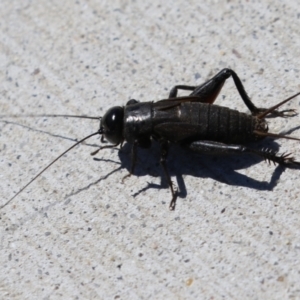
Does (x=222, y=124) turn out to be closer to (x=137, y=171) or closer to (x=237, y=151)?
(x=237, y=151)

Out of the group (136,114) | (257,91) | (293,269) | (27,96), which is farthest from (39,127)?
(293,269)

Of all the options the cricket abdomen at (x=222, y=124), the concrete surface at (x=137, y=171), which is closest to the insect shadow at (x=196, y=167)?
the concrete surface at (x=137, y=171)

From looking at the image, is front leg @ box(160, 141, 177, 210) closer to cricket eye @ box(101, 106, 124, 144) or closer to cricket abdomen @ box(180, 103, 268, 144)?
cricket abdomen @ box(180, 103, 268, 144)

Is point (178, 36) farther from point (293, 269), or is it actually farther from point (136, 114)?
point (293, 269)

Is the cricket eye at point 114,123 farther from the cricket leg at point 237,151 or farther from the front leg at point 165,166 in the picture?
the cricket leg at point 237,151

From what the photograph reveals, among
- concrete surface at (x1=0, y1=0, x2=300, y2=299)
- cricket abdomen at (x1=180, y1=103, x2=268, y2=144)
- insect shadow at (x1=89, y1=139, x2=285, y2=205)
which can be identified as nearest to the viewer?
concrete surface at (x1=0, y1=0, x2=300, y2=299)

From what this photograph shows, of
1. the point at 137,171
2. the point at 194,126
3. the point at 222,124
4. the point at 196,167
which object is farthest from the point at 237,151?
the point at 137,171

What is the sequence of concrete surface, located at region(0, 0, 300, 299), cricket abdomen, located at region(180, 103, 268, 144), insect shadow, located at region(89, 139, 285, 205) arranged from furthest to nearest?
insect shadow, located at region(89, 139, 285, 205)
cricket abdomen, located at region(180, 103, 268, 144)
concrete surface, located at region(0, 0, 300, 299)

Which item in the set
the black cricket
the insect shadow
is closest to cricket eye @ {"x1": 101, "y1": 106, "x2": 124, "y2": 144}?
the black cricket
